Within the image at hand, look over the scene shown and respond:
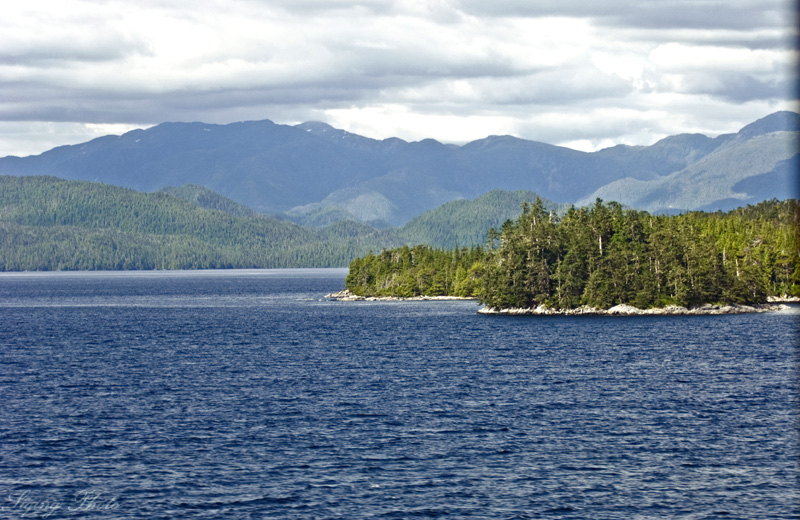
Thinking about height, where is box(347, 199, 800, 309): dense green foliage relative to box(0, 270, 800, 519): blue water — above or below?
above

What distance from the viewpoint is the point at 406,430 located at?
234 ft

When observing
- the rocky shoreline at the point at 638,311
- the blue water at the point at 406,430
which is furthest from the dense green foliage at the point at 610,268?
the blue water at the point at 406,430

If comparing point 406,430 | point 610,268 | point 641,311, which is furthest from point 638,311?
point 406,430

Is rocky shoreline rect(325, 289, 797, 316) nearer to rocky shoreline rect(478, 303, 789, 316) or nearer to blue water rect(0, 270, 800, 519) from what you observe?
rocky shoreline rect(478, 303, 789, 316)

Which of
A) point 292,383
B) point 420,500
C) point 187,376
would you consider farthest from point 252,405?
point 420,500

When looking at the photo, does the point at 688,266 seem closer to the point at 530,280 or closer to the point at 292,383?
the point at 530,280

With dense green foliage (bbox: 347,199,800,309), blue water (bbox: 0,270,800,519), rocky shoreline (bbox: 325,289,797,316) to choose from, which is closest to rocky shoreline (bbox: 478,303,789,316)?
rocky shoreline (bbox: 325,289,797,316)

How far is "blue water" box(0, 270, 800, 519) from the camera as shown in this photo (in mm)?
52625

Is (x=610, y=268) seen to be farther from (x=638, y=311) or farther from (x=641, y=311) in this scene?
(x=641, y=311)

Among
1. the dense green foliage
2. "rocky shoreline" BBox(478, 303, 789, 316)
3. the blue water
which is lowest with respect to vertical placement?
the blue water

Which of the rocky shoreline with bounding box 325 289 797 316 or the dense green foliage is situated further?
the rocky shoreline with bounding box 325 289 797 316

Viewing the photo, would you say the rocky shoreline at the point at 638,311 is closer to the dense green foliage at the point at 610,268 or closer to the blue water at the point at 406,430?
the dense green foliage at the point at 610,268

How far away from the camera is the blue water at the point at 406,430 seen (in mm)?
52625

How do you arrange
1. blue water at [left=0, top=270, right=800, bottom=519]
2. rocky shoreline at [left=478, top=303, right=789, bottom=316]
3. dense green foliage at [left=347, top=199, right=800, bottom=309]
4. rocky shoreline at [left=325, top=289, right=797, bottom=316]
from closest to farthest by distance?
blue water at [left=0, top=270, right=800, bottom=519], dense green foliage at [left=347, top=199, right=800, bottom=309], rocky shoreline at [left=478, top=303, right=789, bottom=316], rocky shoreline at [left=325, top=289, right=797, bottom=316]
